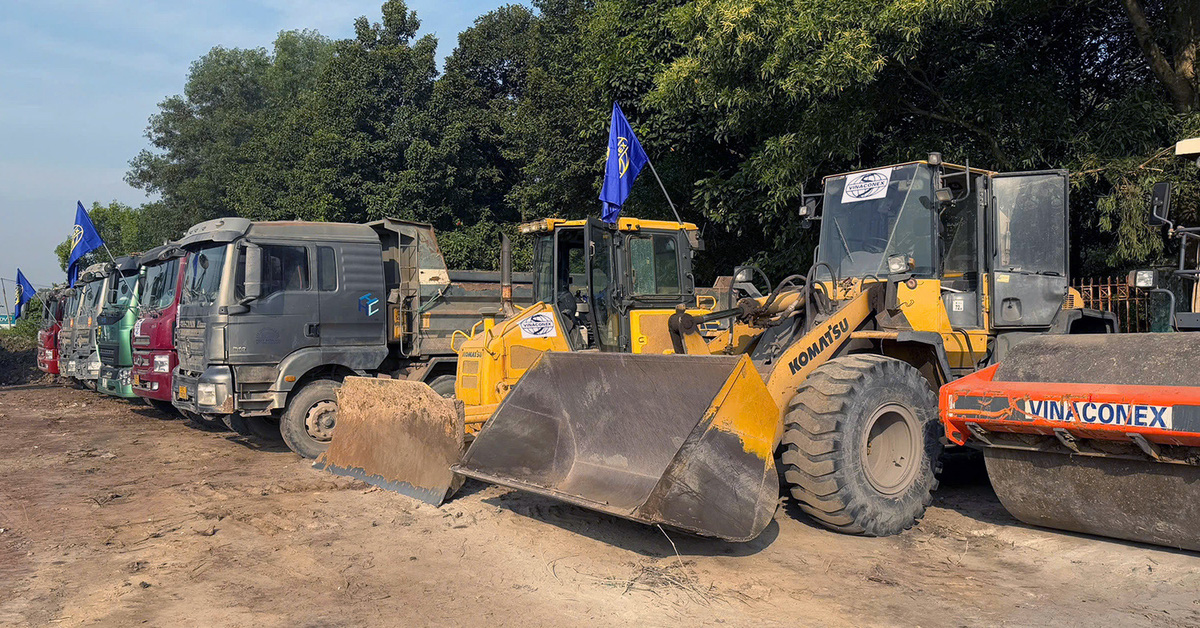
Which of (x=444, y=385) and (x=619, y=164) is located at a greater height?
(x=619, y=164)

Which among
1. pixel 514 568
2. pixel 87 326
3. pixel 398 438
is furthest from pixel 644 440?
pixel 87 326

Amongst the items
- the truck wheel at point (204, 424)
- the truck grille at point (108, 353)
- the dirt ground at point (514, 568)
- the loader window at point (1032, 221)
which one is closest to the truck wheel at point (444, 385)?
the dirt ground at point (514, 568)

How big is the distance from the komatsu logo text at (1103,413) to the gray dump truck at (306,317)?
630 cm

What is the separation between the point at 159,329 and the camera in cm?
1091

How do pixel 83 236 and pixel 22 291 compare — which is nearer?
pixel 83 236

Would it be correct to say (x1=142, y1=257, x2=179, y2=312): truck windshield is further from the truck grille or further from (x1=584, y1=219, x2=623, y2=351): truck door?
(x1=584, y1=219, x2=623, y2=351): truck door

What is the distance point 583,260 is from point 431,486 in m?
3.08

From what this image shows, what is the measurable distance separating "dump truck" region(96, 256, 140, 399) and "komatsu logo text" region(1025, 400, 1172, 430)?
1150cm

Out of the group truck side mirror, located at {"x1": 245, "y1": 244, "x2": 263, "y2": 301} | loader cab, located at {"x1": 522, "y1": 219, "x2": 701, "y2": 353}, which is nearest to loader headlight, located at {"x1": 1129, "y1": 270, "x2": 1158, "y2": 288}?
loader cab, located at {"x1": 522, "y1": 219, "x2": 701, "y2": 353}

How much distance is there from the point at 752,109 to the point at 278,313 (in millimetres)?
6590

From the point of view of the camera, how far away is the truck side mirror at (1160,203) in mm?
6219

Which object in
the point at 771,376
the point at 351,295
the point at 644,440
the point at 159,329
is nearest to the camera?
the point at 771,376

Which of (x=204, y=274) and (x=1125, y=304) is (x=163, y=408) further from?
(x=1125, y=304)

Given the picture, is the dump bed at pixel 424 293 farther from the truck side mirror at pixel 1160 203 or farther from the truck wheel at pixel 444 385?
the truck side mirror at pixel 1160 203
